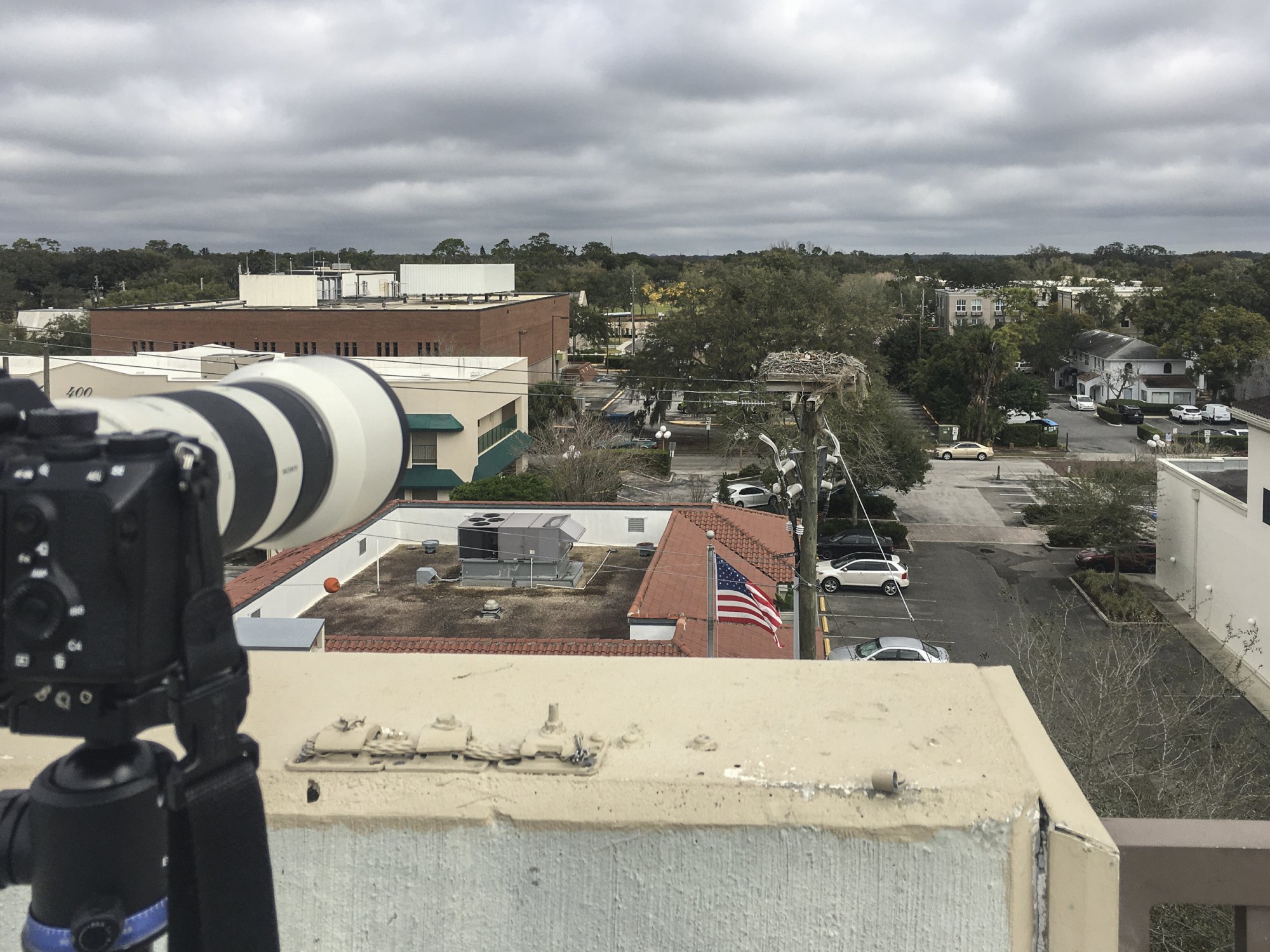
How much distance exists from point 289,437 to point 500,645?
33.1ft

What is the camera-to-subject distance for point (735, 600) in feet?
39.2

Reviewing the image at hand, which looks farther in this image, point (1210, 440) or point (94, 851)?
point (1210, 440)

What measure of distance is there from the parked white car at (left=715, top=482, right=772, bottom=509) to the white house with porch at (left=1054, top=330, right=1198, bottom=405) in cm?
2993

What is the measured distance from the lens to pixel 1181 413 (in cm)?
4834

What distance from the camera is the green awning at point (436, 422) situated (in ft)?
93.2

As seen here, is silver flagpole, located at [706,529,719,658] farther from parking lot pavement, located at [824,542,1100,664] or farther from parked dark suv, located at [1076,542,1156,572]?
parked dark suv, located at [1076,542,1156,572]

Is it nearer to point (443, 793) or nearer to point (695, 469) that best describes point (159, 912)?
point (443, 793)

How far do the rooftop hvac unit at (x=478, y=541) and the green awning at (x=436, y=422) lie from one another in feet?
44.5

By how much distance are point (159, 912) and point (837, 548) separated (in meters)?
25.8

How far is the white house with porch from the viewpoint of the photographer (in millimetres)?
53438

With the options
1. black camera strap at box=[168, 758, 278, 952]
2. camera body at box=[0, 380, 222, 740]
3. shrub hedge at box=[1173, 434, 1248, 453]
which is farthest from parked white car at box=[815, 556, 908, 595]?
camera body at box=[0, 380, 222, 740]

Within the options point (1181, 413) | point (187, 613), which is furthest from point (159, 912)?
point (1181, 413)

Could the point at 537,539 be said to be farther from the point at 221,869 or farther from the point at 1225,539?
the point at 221,869

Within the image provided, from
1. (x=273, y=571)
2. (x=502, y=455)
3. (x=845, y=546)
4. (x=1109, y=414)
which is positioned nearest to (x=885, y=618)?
(x=845, y=546)
